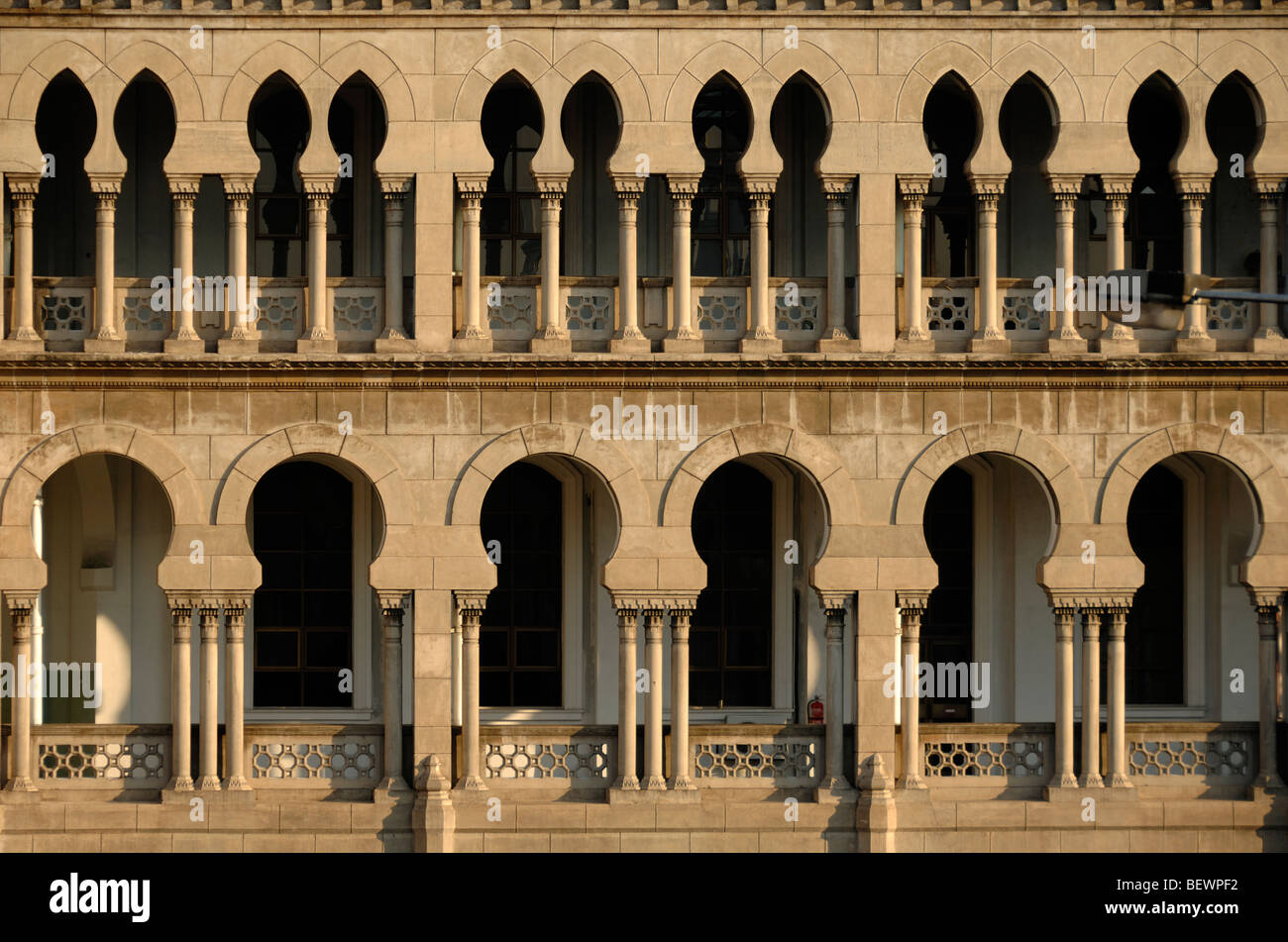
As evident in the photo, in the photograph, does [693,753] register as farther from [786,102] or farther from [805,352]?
[786,102]

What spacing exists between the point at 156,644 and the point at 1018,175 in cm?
1258

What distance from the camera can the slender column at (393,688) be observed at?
23.0m

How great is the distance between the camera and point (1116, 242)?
23.3 m

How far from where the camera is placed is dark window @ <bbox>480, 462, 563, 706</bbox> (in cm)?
2553

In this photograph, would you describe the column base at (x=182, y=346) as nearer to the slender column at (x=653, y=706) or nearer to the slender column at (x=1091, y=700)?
the slender column at (x=653, y=706)

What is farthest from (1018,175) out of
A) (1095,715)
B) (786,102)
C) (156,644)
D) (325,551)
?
(156,644)

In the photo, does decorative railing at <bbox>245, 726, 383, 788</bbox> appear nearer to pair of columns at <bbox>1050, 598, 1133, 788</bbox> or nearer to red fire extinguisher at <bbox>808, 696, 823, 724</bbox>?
red fire extinguisher at <bbox>808, 696, 823, 724</bbox>

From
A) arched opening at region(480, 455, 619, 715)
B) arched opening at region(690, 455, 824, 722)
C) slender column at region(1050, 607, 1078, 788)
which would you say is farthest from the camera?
arched opening at region(690, 455, 824, 722)

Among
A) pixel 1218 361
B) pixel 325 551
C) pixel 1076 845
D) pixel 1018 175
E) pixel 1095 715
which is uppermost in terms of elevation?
pixel 1018 175

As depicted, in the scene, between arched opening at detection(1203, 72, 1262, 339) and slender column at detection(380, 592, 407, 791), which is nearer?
slender column at detection(380, 592, 407, 791)

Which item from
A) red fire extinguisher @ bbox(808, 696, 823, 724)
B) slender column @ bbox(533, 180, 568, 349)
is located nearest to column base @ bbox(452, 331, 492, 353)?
slender column @ bbox(533, 180, 568, 349)

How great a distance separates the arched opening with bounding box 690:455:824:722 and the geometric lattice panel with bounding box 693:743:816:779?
221 centimetres

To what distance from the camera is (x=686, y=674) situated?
75.5 ft

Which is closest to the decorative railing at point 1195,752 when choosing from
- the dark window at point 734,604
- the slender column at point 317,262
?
the dark window at point 734,604
